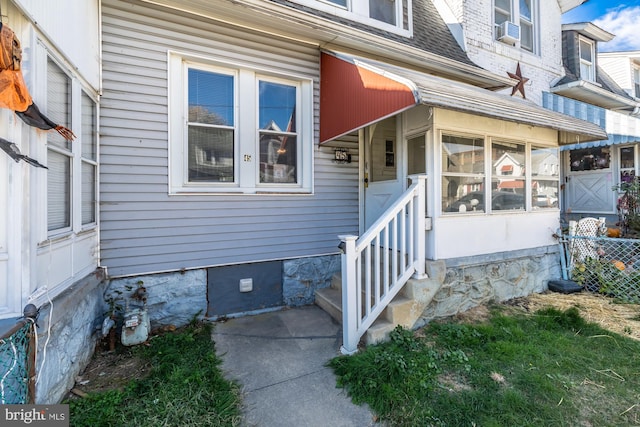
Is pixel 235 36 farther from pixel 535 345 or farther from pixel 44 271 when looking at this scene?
pixel 535 345

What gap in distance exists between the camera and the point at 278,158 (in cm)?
432

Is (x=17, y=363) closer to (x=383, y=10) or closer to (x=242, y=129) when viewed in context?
(x=242, y=129)

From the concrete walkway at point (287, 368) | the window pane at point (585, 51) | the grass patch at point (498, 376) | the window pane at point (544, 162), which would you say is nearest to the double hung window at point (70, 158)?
the concrete walkway at point (287, 368)

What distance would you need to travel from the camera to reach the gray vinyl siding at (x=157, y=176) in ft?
10.9

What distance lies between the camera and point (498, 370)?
2713 mm

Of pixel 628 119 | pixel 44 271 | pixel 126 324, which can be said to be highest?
pixel 628 119

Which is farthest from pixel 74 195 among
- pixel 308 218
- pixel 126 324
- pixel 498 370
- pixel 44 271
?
pixel 498 370

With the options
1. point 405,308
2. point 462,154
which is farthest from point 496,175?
point 405,308

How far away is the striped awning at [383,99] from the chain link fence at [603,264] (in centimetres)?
173

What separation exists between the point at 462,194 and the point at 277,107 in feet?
9.26

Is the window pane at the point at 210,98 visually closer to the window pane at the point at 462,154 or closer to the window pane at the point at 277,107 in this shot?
the window pane at the point at 277,107

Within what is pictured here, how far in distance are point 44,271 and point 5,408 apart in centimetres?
85

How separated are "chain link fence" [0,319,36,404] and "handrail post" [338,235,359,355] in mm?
2317

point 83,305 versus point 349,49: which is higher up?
point 349,49
